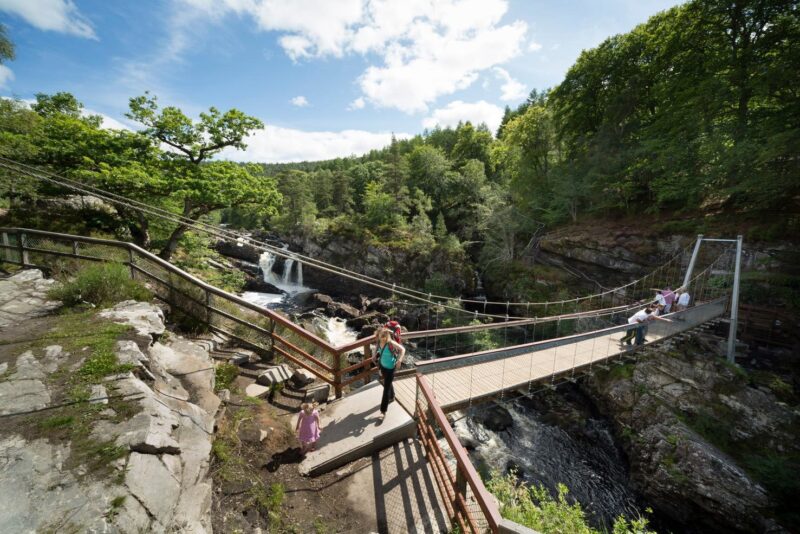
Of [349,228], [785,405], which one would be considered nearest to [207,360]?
[785,405]

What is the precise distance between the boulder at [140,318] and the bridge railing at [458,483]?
390 cm

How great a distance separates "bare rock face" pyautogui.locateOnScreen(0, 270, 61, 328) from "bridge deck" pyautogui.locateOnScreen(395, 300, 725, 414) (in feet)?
19.3

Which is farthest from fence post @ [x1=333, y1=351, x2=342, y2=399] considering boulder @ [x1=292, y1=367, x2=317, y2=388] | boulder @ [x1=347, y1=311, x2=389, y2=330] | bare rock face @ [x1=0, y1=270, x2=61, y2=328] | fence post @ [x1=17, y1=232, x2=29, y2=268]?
boulder @ [x1=347, y1=311, x2=389, y2=330]

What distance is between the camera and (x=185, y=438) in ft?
9.94

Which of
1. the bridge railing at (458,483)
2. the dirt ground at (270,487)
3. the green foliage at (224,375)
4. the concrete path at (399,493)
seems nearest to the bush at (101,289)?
the green foliage at (224,375)

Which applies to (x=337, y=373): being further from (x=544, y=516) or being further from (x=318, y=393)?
(x=544, y=516)

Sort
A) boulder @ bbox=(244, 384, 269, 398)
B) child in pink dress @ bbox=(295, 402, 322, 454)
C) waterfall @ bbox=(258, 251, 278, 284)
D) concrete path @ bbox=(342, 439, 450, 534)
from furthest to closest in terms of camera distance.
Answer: waterfall @ bbox=(258, 251, 278, 284) → boulder @ bbox=(244, 384, 269, 398) → child in pink dress @ bbox=(295, 402, 322, 454) → concrete path @ bbox=(342, 439, 450, 534)

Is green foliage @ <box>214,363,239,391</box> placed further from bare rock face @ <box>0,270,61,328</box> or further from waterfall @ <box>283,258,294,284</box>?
waterfall @ <box>283,258,294,284</box>

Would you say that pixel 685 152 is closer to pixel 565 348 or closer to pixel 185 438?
pixel 565 348

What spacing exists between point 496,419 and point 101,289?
12536mm

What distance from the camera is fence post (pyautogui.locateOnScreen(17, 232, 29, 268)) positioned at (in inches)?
256

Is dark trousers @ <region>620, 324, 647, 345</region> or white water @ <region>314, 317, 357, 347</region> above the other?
A: dark trousers @ <region>620, 324, 647, 345</region>

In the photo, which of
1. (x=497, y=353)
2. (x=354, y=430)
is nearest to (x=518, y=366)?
(x=497, y=353)

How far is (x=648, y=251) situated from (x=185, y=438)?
21372mm
